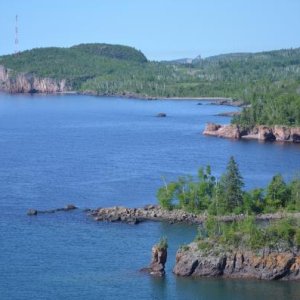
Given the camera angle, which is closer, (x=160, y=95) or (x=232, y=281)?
(x=232, y=281)

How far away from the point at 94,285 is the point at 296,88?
6946 cm

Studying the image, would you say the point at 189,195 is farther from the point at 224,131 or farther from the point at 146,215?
the point at 224,131

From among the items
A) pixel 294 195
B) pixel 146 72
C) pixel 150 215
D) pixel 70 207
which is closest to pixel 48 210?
pixel 70 207

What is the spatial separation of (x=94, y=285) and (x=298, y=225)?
817 cm

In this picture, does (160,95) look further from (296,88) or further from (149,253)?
(149,253)

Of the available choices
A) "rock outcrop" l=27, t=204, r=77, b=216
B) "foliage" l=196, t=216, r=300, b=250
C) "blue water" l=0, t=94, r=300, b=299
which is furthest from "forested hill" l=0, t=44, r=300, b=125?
"foliage" l=196, t=216, r=300, b=250

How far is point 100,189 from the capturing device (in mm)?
52812

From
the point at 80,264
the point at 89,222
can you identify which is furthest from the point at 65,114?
the point at 80,264

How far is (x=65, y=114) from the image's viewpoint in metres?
105

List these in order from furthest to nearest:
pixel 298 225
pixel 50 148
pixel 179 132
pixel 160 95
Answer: pixel 160 95 → pixel 179 132 → pixel 50 148 → pixel 298 225

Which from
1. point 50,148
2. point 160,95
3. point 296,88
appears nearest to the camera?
point 50,148

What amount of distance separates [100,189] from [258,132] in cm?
3001

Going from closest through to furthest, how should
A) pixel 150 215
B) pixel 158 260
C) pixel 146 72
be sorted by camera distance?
pixel 158 260, pixel 150 215, pixel 146 72

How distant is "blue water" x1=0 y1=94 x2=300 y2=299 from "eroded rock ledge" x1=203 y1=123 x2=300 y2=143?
170 centimetres
